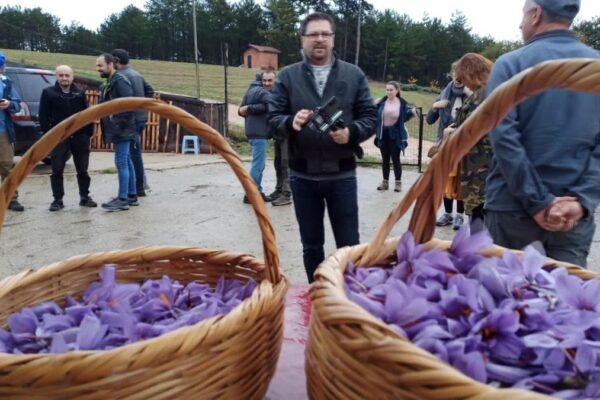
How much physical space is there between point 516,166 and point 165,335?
132cm

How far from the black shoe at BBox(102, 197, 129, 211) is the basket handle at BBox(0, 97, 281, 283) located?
4.41 meters

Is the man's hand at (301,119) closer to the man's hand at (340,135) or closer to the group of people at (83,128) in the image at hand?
the man's hand at (340,135)

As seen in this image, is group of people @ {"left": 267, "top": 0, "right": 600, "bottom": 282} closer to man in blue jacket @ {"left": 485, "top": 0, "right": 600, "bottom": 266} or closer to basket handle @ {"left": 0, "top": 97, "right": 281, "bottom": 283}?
man in blue jacket @ {"left": 485, "top": 0, "right": 600, "bottom": 266}

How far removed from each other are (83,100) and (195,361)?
4.99 metres

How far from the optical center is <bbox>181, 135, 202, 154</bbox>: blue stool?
1032 centimetres

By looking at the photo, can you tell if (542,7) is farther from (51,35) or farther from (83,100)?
(51,35)

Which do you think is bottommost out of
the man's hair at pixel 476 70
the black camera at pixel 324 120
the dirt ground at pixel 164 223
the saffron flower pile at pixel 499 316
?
the dirt ground at pixel 164 223

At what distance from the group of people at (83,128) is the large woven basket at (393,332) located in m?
4.46

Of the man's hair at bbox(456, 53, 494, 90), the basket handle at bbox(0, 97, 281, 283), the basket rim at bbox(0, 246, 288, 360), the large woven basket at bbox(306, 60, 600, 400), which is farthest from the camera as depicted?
the man's hair at bbox(456, 53, 494, 90)

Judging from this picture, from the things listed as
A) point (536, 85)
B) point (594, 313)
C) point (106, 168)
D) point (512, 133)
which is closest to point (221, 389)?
point (594, 313)

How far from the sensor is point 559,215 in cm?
165

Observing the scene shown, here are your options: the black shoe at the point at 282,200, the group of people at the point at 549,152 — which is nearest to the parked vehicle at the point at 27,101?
the black shoe at the point at 282,200

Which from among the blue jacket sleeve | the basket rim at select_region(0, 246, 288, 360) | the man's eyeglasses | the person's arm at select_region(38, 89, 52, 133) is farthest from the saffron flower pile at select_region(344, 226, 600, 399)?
the person's arm at select_region(38, 89, 52, 133)

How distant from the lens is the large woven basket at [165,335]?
0.66 m
